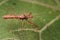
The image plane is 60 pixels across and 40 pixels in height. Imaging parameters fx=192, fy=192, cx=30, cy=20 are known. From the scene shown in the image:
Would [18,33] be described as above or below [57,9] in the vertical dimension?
below

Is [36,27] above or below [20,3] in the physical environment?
below

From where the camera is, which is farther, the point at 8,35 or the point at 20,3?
the point at 20,3

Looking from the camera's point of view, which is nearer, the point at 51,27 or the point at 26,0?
the point at 51,27

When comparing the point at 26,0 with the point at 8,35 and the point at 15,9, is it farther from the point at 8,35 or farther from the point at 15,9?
the point at 8,35

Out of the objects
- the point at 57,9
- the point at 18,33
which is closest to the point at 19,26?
the point at 18,33

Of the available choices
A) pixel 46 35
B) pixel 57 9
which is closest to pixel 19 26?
pixel 46 35

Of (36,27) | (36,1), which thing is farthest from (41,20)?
(36,1)

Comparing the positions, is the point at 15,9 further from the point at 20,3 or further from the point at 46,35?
the point at 46,35
